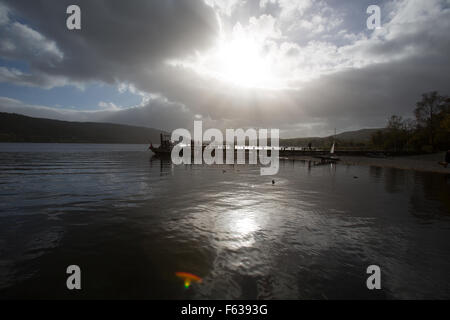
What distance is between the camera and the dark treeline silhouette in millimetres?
60000

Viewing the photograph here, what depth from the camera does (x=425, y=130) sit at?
66688 millimetres

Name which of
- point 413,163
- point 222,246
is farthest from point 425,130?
point 222,246

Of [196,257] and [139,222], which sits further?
[139,222]

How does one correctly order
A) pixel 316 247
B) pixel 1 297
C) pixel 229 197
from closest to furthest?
pixel 1 297, pixel 316 247, pixel 229 197

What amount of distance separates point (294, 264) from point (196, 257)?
357 cm

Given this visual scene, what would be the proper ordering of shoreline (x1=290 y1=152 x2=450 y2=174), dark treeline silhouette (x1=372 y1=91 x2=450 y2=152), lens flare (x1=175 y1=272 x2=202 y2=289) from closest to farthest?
lens flare (x1=175 y1=272 x2=202 y2=289) < shoreline (x1=290 y1=152 x2=450 y2=174) < dark treeline silhouette (x1=372 y1=91 x2=450 y2=152)

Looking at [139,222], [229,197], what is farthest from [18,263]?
[229,197]

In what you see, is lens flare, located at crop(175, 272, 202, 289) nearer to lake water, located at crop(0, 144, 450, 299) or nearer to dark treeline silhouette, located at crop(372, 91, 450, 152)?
lake water, located at crop(0, 144, 450, 299)

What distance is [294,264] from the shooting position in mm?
7328

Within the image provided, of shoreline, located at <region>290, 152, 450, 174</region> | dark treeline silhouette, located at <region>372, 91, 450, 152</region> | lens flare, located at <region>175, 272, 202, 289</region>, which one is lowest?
lens flare, located at <region>175, 272, 202, 289</region>

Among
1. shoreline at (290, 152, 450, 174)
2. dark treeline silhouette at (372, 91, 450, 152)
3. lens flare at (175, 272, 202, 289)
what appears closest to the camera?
lens flare at (175, 272, 202, 289)

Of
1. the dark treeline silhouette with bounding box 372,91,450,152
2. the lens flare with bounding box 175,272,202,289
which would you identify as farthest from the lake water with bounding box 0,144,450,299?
the dark treeline silhouette with bounding box 372,91,450,152

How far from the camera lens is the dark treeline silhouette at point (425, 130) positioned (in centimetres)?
6000
